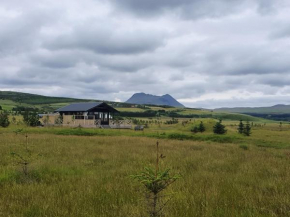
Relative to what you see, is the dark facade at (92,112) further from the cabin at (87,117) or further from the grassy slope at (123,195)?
the grassy slope at (123,195)

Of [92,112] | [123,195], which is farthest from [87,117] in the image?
[123,195]

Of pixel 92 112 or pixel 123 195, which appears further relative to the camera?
pixel 92 112

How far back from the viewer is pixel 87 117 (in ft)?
166

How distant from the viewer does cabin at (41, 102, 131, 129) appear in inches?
1939

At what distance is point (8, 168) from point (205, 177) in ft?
22.3

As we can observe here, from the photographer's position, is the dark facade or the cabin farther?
the dark facade

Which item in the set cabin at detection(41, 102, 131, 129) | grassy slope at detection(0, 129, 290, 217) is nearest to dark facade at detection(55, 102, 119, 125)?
cabin at detection(41, 102, 131, 129)

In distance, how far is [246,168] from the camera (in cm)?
987

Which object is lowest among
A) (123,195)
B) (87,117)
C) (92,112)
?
(123,195)

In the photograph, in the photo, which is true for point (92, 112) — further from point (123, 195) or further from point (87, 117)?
point (123, 195)

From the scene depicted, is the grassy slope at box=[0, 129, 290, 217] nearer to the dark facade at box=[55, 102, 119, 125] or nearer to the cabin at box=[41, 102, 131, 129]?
the cabin at box=[41, 102, 131, 129]

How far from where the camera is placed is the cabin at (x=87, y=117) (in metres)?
49.2

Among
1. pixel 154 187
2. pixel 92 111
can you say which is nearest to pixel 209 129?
pixel 92 111

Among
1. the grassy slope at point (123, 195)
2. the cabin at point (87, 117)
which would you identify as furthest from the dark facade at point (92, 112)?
the grassy slope at point (123, 195)
